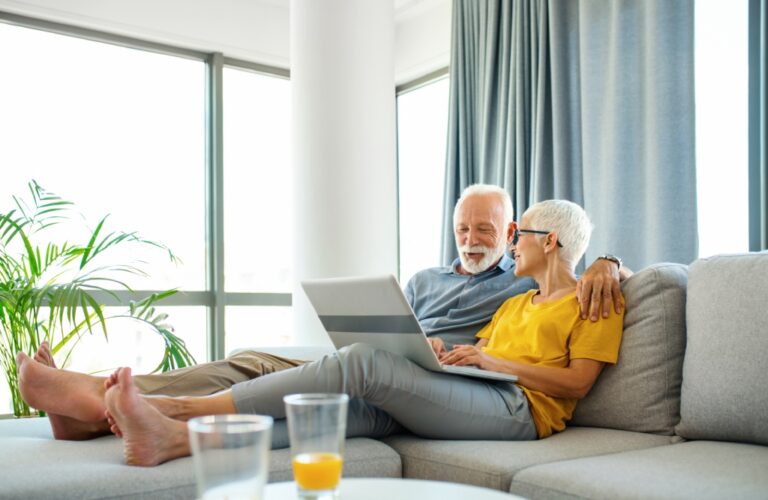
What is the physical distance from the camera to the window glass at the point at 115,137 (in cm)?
437

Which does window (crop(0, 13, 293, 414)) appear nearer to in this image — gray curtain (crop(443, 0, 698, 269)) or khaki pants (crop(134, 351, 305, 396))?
gray curtain (crop(443, 0, 698, 269))

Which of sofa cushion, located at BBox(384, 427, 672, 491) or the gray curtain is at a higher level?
the gray curtain

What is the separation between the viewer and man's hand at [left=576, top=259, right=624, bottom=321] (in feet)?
6.88

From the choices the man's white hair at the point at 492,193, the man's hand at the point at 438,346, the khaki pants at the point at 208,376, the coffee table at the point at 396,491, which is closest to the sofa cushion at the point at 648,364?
the man's hand at the point at 438,346

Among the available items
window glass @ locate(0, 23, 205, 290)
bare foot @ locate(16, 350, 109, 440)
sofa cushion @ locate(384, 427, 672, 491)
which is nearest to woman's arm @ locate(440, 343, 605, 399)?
sofa cushion @ locate(384, 427, 672, 491)

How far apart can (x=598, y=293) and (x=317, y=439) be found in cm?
132

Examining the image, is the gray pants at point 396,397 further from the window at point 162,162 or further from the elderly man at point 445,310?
the window at point 162,162

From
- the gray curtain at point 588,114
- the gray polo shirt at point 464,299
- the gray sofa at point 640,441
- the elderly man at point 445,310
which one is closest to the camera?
the gray sofa at point 640,441

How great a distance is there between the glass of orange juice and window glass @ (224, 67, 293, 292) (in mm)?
4104

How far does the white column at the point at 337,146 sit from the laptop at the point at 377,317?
1.57 meters

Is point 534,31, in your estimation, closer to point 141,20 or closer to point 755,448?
point 141,20

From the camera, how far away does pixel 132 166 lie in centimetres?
473

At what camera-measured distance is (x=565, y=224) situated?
92.7 inches

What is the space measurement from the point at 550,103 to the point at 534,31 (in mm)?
378
